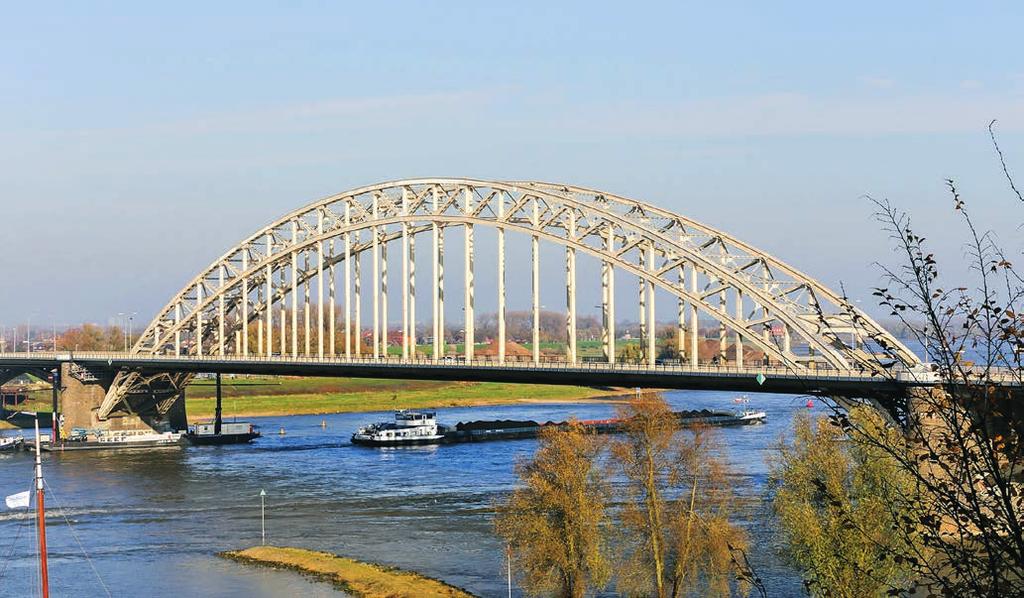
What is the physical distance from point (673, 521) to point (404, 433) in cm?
6509

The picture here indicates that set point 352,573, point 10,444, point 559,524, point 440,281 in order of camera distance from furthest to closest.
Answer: point 10,444 < point 440,281 < point 352,573 < point 559,524

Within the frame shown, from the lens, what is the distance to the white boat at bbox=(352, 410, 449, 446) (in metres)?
108

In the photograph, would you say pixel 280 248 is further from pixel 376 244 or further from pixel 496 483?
pixel 496 483

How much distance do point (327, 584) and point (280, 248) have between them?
222ft

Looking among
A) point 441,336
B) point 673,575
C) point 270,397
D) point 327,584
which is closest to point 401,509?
point 327,584

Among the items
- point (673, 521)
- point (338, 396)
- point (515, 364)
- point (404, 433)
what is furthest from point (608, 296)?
point (338, 396)

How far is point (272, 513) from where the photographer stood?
228 ft

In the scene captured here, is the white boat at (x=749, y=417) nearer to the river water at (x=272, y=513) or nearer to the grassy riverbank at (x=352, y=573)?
the river water at (x=272, y=513)

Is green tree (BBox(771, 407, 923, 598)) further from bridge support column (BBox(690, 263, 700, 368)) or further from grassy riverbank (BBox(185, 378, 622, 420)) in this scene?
grassy riverbank (BBox(185, 378, 622, 420))

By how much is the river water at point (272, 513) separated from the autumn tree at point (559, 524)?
3.42 m

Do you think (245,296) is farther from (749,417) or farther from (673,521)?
(673,521)

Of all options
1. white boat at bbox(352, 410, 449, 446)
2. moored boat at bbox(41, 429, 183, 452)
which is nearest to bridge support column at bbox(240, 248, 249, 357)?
moored boat at bbox(41, 429, 183, 452)

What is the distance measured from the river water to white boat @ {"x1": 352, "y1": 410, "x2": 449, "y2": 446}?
2.04 metres

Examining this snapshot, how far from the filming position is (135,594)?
49.1 m
